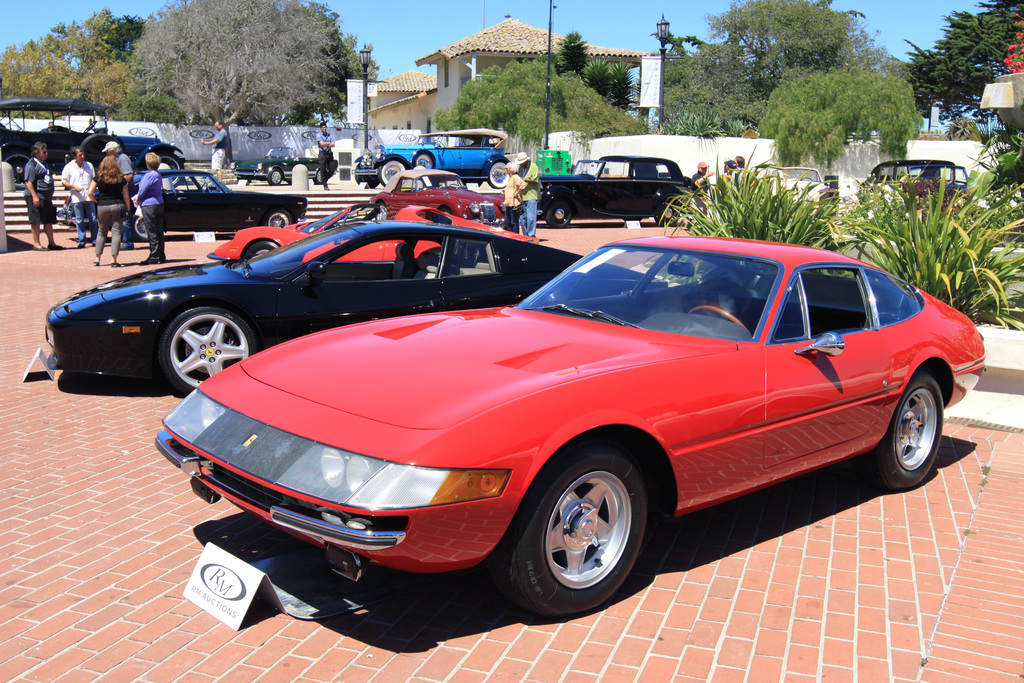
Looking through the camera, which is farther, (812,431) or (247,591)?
(812,431)

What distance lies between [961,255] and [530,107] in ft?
114

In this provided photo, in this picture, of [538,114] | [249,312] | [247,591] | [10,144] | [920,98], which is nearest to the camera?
[247,591]

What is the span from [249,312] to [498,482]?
12.8 ft

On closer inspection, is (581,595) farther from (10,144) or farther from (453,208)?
(10,144)

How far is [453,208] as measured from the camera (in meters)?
18.3

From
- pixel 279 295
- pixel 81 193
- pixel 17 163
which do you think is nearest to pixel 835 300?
pixel 279 295

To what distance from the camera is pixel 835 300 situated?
4562 mm

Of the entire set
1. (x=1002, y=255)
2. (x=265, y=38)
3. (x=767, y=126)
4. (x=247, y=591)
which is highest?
(x=265, y=38)

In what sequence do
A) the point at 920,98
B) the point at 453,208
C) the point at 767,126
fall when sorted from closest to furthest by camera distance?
the point at 453,208 → the point at 767,126 → the point at 920,98

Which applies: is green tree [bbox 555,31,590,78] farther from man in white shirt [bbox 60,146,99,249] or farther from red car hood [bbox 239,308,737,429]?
red car hood [bbox 239,308,737,429]

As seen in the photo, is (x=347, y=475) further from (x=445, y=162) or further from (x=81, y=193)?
(x=445, y=162)

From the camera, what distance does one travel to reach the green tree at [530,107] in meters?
39.5

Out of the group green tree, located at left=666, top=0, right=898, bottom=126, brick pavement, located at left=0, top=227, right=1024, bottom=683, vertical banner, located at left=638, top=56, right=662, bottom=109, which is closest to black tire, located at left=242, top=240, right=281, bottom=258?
brick pavement, located at left=0, top=227, right=1024, bottom=683

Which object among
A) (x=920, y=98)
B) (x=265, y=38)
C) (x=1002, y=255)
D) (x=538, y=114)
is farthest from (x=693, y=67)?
(x=1002, y=255)
